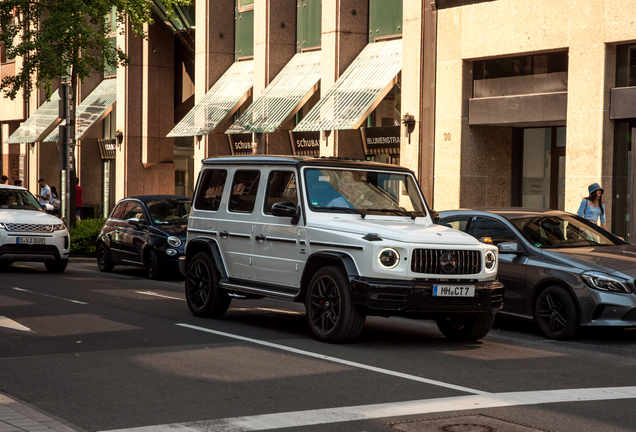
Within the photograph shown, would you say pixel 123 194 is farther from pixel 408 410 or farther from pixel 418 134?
pixel 408 410

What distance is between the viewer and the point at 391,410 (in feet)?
20.3

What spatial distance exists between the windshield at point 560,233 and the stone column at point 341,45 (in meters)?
11.9

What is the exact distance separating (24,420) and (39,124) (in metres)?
A: 33.6

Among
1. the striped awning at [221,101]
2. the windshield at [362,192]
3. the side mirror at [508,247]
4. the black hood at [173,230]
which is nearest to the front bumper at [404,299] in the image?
the windshield at [362,192]

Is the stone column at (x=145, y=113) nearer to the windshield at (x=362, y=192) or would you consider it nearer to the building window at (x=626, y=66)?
the building window at (x=626, y=66)

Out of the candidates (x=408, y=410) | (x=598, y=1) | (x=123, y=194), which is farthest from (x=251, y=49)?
(x=408, y=410)

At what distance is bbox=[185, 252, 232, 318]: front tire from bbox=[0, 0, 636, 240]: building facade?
30.8 feet

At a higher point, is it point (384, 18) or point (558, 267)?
point (384, 18)

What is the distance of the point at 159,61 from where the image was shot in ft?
105

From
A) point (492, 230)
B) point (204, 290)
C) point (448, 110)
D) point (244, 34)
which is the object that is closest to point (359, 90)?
point (448, 110)

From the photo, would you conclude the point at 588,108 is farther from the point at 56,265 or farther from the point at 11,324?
the point at 11,324

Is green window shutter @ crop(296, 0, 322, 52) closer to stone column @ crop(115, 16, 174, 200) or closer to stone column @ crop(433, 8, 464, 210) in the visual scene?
stone column @ crop(433, 8, 464, 210)

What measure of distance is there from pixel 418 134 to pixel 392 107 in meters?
1.70

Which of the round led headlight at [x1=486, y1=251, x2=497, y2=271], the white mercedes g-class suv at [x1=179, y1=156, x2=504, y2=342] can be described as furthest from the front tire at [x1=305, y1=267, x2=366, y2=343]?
the round led headlight at [x1=486, y1=251, x2=497, y2=271]
